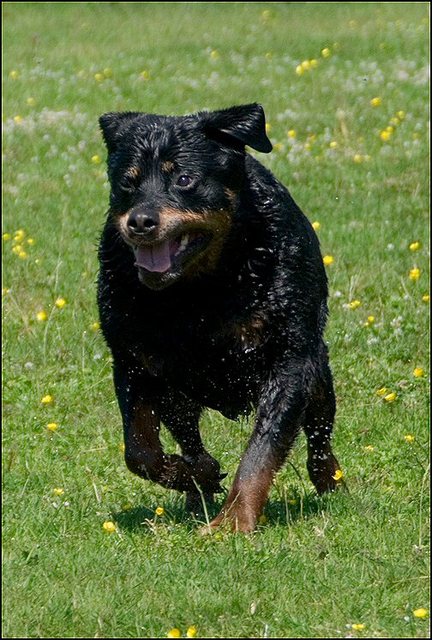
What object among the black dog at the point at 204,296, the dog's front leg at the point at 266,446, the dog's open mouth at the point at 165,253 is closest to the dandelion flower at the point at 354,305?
the black dog at the point at 204,296

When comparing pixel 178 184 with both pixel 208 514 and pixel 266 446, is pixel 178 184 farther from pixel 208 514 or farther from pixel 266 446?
pixel 208 514

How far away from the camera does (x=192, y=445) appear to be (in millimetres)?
6230

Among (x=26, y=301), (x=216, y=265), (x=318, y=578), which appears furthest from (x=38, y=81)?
(x=318, y=578)

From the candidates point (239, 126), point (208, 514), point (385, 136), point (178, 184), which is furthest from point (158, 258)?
point (385, 136)

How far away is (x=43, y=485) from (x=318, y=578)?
2.10 m

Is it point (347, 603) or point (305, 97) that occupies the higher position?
point (347, 603)

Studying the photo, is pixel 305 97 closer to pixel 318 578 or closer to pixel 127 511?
pixel 127 511

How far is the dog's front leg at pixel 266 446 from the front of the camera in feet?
17.8

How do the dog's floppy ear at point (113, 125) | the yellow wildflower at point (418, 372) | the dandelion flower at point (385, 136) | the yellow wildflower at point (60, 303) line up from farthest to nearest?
the dandelion flower at point (385, 136) → the yellow wildflower at point (60, 303) → the yellow wildflower at point (418, 372) → the dog's floppy ear at point (113, 125)

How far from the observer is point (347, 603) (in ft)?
14.6

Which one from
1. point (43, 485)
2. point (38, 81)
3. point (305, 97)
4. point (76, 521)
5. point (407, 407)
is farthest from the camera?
point (38, 81)

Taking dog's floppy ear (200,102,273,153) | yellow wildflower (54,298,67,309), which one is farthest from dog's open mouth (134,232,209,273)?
yellow wildflower (54,298,67,309)

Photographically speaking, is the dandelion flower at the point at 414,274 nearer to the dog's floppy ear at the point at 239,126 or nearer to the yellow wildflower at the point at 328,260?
the yellow wildflower at the point at 328,260

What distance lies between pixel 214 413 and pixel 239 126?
222cm
